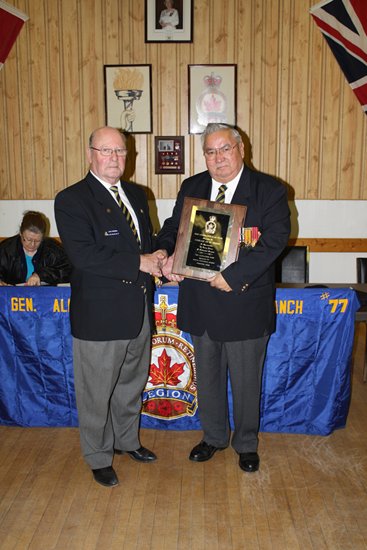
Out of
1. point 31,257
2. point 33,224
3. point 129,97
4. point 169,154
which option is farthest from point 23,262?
point 129,97

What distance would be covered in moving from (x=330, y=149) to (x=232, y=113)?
1071 mm

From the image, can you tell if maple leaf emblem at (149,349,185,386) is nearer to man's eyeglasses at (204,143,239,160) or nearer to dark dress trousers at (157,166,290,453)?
dark dress trousers at (157,166,290,453)

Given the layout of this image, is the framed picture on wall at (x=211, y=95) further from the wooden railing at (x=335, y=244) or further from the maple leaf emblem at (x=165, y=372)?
the maple leaf emblem at (x=165, y=372)

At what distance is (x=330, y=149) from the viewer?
5.44 metres

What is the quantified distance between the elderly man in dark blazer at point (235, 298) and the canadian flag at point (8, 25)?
11.7 ft

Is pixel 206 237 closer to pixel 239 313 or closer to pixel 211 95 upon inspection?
pixel 239 313

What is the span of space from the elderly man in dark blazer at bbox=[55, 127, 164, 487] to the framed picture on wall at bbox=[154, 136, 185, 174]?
9.54 ft

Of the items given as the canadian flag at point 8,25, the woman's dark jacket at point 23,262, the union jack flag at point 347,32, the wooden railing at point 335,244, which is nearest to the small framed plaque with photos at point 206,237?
the woman's dark jacket at point 23,262

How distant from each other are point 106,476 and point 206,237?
123 centimetres

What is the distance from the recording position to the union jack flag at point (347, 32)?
5.12 meters

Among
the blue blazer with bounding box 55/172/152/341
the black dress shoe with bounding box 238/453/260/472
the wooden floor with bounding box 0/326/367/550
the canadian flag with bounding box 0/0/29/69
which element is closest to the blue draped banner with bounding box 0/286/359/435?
the wooden floor with bounding box 0/326/367/550

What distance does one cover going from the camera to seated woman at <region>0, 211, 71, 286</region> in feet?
11.1

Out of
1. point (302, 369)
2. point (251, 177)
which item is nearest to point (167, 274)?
point (251, 177)

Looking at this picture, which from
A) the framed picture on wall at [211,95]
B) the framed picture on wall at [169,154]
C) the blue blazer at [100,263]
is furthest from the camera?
the framed picture on wall at [169,154]
